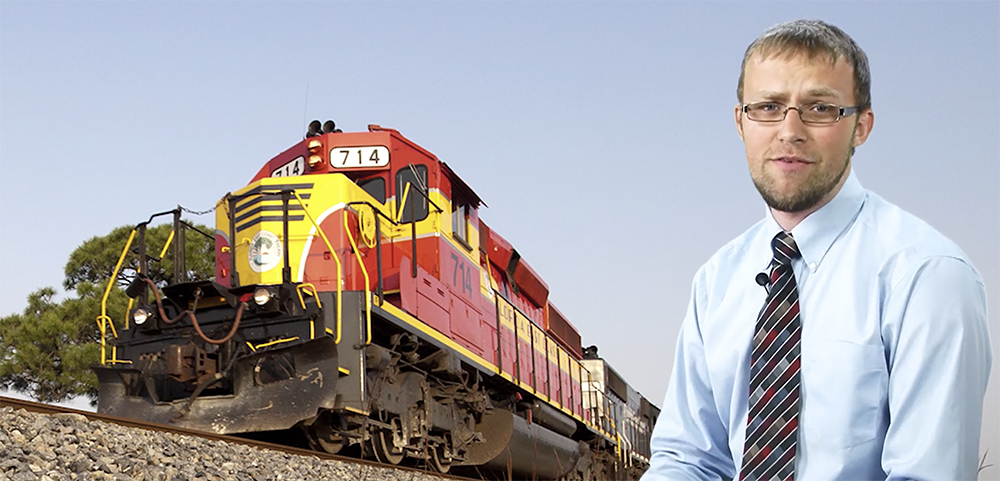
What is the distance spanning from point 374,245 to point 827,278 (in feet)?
30.6

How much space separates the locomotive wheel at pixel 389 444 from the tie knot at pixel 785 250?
8655 millimetres

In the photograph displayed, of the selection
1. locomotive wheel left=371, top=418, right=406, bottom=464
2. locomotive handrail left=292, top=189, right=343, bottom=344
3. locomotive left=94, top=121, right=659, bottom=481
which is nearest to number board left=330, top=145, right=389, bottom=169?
locomotive left=94, top=121, right=659, bottom=481

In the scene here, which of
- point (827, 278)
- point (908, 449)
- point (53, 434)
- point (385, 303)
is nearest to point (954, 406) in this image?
point (908, 449)

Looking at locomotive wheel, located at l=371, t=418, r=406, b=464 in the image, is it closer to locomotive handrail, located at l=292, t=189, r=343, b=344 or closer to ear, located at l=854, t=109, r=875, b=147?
locomotive handrail, located at l=292, t=189, r=343, b=344

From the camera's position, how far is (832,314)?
1.10m

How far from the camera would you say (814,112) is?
43.9 inches

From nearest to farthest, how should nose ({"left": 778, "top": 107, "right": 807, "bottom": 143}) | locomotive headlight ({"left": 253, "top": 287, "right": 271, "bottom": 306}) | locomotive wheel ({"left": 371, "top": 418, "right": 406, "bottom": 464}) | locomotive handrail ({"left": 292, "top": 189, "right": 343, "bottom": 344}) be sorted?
nose ({"left": 778, "top": 107, "right": 807, "bottom": 143}) → locomotive handrail ({"left": 292, "top": 189, "right": 343, "bottom": 344}) → locomotive headlight ({"left": 253, "top": 287, "right": 271, "bottom": 306}) → locomotive wheel ({"left": 371, "top": 418, "right": 406, "bottom": 464})

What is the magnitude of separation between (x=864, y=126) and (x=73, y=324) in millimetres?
22485

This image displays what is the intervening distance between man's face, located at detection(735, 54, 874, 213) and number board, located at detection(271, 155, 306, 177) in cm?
1003

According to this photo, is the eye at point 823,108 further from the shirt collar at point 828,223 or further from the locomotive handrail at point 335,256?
the locomotive handrail at point 335,256

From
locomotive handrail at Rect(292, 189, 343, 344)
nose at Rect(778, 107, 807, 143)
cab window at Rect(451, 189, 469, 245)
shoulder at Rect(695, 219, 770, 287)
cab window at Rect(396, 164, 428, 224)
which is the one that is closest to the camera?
nose at Rect(778, 107, 807, 143)

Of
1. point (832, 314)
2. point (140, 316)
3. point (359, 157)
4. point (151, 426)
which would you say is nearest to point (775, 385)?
point (832, 314)

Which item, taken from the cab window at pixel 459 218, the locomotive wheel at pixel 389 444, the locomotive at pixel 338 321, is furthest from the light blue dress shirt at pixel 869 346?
the cab window at pixel 459 218

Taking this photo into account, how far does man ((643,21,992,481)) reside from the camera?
0.99 m
